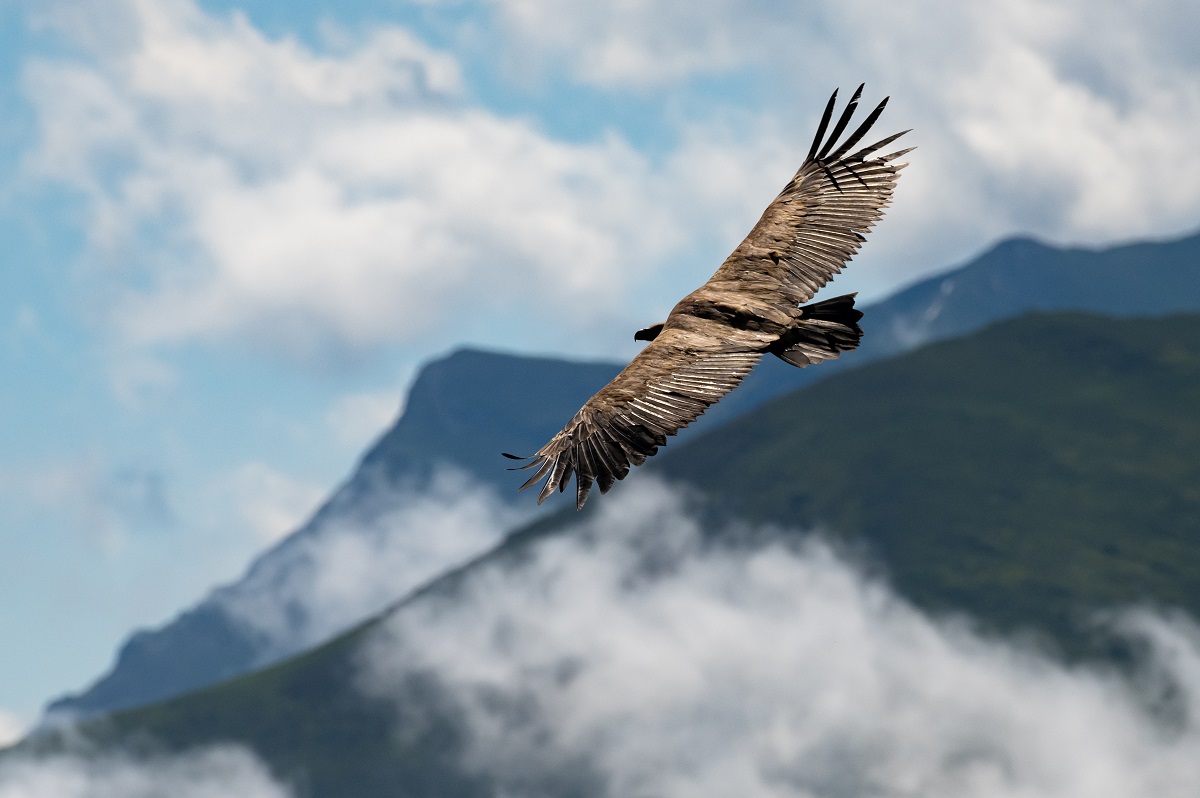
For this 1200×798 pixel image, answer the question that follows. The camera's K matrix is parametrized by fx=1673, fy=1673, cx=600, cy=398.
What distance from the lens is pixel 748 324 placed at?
94.6ft

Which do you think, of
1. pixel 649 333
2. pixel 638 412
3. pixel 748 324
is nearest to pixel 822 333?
pixel 748 324

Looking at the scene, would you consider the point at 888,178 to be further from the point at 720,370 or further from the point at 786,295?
the point at 720,370

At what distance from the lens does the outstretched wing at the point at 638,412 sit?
25.7 m

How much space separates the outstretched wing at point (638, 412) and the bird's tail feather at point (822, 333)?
1420 mm

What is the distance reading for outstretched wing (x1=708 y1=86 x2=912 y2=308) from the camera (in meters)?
31.4

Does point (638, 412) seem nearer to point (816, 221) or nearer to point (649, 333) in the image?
point (649, 333)

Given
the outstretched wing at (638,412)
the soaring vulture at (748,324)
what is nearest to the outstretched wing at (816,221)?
the soaring vulture at (748,324)

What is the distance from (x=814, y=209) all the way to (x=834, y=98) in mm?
2212

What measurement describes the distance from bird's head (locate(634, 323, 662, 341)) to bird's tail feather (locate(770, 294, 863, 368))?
2.14 meters

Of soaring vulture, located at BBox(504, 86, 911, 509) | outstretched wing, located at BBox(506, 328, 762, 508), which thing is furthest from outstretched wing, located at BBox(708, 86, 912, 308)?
outstretched wing, located at BBox(506, 328, 762, 508)

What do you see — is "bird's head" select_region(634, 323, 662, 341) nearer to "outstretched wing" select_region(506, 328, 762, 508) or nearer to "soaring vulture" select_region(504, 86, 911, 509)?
"soaring vulture" select_region(504, 86, 911, 509)

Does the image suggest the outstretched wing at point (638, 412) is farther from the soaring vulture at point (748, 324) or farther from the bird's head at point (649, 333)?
the bird's head at point (649, 333)

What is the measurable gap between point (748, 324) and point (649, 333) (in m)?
2.00

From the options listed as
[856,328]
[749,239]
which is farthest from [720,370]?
[749,239]
